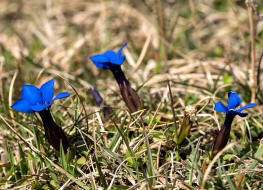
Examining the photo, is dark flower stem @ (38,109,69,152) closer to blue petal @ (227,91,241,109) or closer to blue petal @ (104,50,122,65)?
blue petal @ (104,50,122,65)

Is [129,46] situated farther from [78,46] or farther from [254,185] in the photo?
[254,185]

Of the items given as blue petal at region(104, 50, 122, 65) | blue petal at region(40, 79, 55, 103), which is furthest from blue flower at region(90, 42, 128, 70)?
blue petal at region(40, 79, 55, 103)

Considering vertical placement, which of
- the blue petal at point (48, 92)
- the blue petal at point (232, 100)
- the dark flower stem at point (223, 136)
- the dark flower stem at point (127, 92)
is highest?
the blue petal at point (48, 92)

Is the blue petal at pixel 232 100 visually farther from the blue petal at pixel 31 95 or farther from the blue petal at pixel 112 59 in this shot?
the blue petal at pixel 31 95

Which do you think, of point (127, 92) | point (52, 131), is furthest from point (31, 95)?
point (127, 92)

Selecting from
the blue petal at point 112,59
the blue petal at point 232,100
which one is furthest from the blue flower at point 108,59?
A: the blue petal at point 232,100

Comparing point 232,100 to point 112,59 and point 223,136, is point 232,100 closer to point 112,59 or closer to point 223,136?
point 223,136
